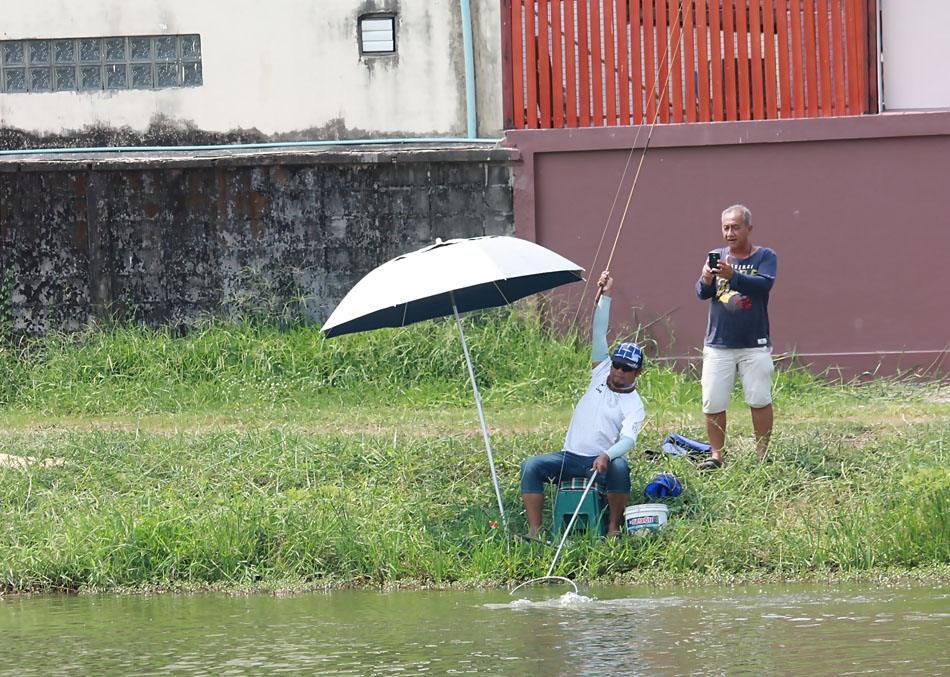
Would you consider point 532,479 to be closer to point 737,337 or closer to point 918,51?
point 737,337

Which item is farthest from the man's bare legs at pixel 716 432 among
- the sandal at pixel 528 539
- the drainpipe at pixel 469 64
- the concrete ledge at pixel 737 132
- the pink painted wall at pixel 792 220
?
the drainpipe at pixel 469 64

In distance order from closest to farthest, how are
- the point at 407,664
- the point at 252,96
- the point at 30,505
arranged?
1. the point at 407,664
2. the point at 30,505
3. the point at 252,96

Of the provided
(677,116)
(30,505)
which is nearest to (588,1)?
(677,116)

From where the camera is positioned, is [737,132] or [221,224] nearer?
[737,132]

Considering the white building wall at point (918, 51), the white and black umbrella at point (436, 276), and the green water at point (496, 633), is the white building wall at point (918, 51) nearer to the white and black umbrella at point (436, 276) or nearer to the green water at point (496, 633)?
the white and black umbrella at point (436, 276)

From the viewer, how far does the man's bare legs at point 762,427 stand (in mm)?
9613

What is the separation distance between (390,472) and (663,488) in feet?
5.81

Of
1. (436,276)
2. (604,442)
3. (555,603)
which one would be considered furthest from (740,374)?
(555,603)

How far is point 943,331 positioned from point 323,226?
5.45m

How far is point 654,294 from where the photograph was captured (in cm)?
1359

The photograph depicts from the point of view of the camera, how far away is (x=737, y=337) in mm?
9461

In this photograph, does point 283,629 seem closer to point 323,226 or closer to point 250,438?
point 250,438

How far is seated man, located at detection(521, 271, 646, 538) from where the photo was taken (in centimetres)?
860

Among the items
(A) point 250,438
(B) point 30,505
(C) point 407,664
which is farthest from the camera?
(A) point 250,438
